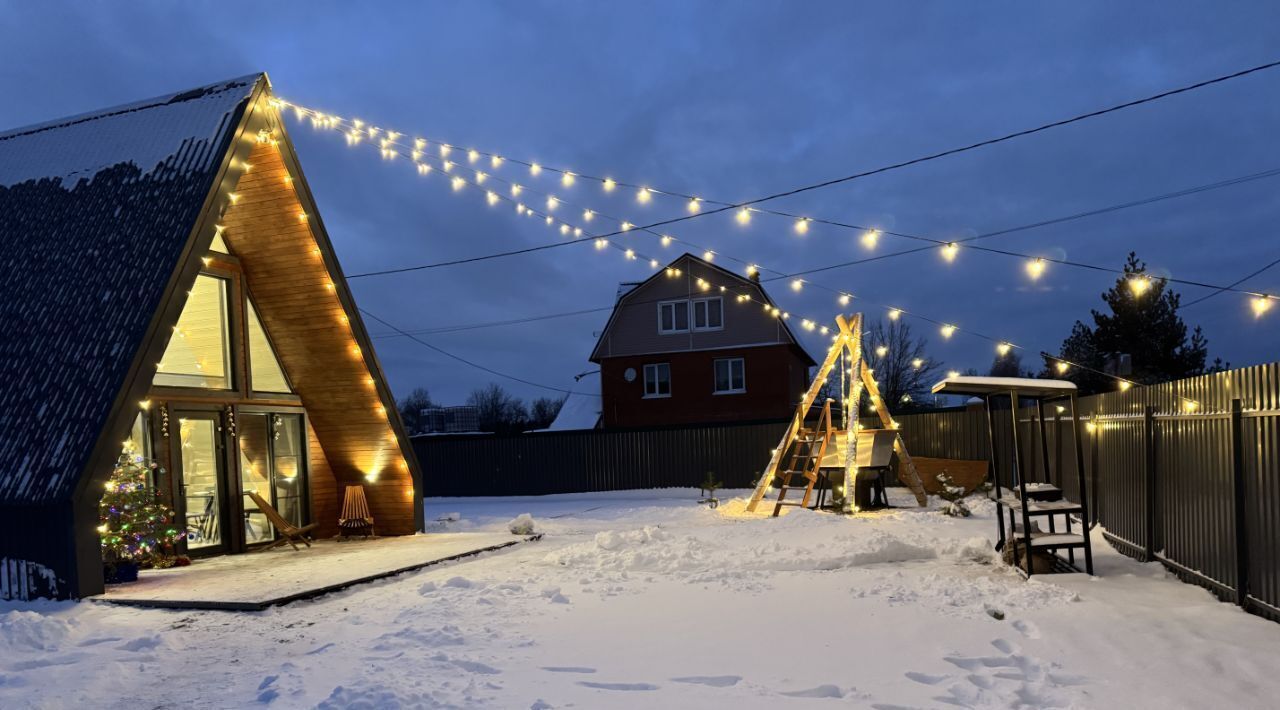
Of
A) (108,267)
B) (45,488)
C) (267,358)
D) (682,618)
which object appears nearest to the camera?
(682,618)

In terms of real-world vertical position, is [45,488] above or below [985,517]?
above

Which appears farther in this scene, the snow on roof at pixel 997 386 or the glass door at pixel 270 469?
the glass door at pixel 270 469

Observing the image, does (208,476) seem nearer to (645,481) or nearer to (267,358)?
(267,358)

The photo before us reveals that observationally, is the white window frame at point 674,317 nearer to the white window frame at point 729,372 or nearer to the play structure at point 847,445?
the white window frame at point 729,372

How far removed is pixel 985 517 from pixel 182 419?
10756mm

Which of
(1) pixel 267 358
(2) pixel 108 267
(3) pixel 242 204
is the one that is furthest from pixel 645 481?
(2) pixel 108 267

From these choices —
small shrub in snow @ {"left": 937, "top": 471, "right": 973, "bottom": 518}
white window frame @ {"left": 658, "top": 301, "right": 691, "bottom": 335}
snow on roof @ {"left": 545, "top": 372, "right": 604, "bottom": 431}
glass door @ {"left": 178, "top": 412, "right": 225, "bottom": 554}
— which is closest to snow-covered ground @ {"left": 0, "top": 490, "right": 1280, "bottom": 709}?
glass door @ {"left": 178, "top": 412, "right": 225, "bottom": 554}

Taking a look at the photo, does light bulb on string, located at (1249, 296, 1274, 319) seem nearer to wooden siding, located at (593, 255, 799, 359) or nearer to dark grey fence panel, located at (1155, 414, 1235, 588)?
dark grey fence panel, located at (1155, 414, 1235, 588)

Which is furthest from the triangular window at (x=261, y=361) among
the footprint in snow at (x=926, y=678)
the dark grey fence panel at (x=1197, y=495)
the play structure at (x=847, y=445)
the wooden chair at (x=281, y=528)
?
the dark grey fence panel at (x=1197, y=495)

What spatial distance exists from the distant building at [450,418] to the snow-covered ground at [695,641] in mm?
52554

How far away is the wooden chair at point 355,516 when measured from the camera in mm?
11969

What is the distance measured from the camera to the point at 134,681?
5.30 metres

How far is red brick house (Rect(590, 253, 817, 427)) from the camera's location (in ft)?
92.4

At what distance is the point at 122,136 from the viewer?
10.6 m
